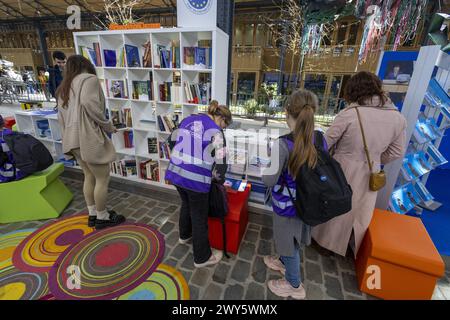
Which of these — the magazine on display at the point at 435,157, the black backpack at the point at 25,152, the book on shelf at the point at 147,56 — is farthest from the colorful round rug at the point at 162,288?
the magazine on display at the point at 435,157

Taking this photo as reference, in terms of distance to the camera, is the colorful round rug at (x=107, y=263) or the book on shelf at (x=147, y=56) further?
the book on shelf at (x=147, y=56)

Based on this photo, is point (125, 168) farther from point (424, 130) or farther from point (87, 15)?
point (87, 15)

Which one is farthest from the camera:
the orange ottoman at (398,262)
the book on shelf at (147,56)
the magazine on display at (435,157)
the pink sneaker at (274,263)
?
the book on shelf at (147,56)

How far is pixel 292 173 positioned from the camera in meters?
1.41

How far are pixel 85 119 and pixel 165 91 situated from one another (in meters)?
1.13

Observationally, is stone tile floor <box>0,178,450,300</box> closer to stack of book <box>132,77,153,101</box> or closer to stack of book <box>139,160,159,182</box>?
stack of book <box>139,160,159,182</box>

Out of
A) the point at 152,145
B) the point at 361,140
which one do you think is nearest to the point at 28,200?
the point at 152,145

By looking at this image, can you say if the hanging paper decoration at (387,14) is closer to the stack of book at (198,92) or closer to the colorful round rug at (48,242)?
the stack of book at (198,92)

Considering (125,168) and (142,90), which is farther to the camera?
(125,168)

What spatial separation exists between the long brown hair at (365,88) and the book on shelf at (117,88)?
2.79 meters

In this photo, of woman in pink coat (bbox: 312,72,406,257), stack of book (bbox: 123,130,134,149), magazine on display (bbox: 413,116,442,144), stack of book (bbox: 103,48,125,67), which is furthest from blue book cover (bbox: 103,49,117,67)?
magazine on display (bbox: 413,116,442,144)

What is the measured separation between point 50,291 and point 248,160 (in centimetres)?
227

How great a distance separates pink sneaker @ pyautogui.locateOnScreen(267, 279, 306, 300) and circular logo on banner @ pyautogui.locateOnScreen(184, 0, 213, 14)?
287 centimetres

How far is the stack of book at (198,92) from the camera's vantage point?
107 inches
